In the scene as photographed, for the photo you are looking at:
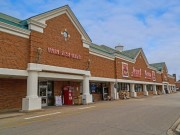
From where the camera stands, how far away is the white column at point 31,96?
18.1 m

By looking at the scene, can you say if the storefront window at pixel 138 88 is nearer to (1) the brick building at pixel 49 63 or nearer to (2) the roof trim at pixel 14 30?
(1) the brick building at pixel 49 63

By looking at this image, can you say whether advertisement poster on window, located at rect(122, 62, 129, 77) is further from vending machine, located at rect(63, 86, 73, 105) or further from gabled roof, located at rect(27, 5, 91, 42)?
vending machine, located at rect(63, 86, 73, 105)

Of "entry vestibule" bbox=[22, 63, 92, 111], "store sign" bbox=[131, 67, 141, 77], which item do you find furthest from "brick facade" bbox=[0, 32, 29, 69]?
"store sign" bbox=[131, 67, 141, 77]

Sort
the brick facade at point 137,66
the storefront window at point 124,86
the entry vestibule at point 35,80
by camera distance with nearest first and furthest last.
A: the entry vestibule at point 35,80, the brick facade at point 137,66, the storefront window at point 124,86

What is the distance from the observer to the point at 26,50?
19.3 meters

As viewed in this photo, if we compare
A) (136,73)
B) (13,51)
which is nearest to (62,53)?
(13,51)

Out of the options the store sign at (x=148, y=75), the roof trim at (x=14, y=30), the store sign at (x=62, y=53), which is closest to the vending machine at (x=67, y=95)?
the store sign at (x=62, y=53)

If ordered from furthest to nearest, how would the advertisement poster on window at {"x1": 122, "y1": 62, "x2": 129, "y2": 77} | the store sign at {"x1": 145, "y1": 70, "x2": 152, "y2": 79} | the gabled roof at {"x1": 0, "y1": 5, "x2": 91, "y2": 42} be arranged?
the store sign at {"x1": 145, "y1": 70, "x2": 152, "y2": 79} < the advertisement poster on window at {"x1": 122, "y1": 62, "x2": 129, "y2": 77} < the gabled roof at {"x1": 0, "y1": 5, "x2": 91, "y2": 42}

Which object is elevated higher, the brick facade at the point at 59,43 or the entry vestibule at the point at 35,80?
the brick facade at the point at 59,43

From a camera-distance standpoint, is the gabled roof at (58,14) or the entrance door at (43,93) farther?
the entrance door at (43,93)

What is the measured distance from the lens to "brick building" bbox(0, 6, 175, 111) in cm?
1822

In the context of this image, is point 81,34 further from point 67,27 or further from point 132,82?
point 132,82

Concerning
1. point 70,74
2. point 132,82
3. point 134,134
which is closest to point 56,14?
point 70,74

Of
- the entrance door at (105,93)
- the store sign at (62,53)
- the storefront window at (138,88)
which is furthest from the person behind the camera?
the storefront window at (138,88)
